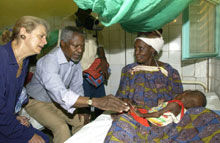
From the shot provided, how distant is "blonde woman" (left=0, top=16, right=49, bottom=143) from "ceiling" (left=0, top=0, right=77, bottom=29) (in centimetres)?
255

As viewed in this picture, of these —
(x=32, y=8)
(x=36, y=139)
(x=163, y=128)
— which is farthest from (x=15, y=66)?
(x=32, y=8)

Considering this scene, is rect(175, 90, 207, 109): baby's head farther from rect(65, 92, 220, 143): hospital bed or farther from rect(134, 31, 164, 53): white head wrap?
rect(65, 92, 220, 143): hospital bed

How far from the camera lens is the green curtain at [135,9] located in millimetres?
1285

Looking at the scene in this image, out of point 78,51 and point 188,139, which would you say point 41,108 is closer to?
point 78,51

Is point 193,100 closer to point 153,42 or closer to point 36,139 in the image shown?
point 153,42

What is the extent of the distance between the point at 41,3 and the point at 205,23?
3.25 meters

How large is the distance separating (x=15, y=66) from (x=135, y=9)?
102cm

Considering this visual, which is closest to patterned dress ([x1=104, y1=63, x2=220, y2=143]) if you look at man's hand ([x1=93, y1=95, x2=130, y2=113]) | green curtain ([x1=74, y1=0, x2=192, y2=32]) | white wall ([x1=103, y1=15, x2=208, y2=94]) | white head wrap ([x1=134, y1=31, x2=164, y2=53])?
man's hand ([x1=93, y1=95, x2=130, y2=113])

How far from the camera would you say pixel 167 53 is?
9.59 feet

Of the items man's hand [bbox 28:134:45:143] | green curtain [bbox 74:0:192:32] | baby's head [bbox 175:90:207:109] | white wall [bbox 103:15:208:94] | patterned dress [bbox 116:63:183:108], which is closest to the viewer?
green curtain [bbox 74:0:192:32]

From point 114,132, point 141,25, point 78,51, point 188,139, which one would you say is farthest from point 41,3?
point 188,139

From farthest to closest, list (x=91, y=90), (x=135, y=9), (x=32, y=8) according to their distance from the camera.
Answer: (x=32, y=8)
(x=91, y=90)
(x=135, y=9)

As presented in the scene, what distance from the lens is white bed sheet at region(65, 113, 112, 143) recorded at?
144 cm

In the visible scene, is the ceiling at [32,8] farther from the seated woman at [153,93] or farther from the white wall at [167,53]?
the seated woman at [153,93]
